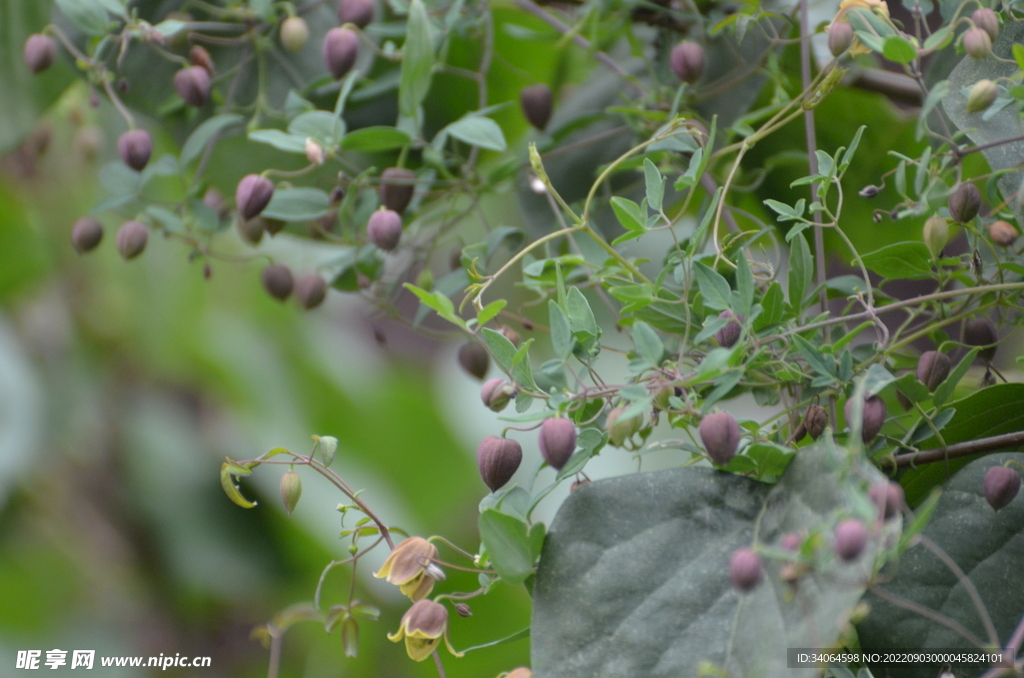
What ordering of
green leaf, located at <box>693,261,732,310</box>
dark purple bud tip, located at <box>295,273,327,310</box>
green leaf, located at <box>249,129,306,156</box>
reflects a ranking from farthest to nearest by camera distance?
dark purple bud tip, located at <box>295,273,327,310</box>, green leaf, located at <box>249,129,306,156</box>, green leaf, located at <box>693,261,732,310</box>

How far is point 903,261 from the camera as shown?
1.26 ft

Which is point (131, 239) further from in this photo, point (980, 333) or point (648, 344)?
point (980, 333)

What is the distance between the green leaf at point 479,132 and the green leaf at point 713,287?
161 millimetres

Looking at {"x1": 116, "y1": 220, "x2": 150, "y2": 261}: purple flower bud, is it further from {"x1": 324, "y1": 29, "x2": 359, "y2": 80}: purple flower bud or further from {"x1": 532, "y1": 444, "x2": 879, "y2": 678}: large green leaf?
{"x1": 532, "y1": 444, "x2": 879, "y2": 678}: large green leaf

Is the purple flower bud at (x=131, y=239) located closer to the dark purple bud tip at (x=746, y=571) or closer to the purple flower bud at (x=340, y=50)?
the purple flower bud at (x=340, y=50)

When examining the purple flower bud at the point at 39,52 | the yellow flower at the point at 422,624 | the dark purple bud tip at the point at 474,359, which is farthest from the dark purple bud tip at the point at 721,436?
the purple flower bud at the point at 39,52

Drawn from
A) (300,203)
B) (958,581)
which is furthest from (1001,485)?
(300,203)

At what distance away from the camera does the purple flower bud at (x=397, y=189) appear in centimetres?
49

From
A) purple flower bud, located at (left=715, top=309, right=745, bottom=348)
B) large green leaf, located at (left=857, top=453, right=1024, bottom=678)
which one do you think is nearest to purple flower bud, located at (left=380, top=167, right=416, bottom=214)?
purple flower bud, located at (left=715, top=309, right=745, bottom=348)

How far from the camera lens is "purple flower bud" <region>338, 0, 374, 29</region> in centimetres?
50

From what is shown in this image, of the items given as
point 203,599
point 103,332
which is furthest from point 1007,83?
point 103,332

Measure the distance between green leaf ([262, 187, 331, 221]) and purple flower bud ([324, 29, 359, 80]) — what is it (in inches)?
2.8

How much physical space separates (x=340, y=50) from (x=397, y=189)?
8 centimetres

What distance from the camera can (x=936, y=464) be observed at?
1.22 feet
